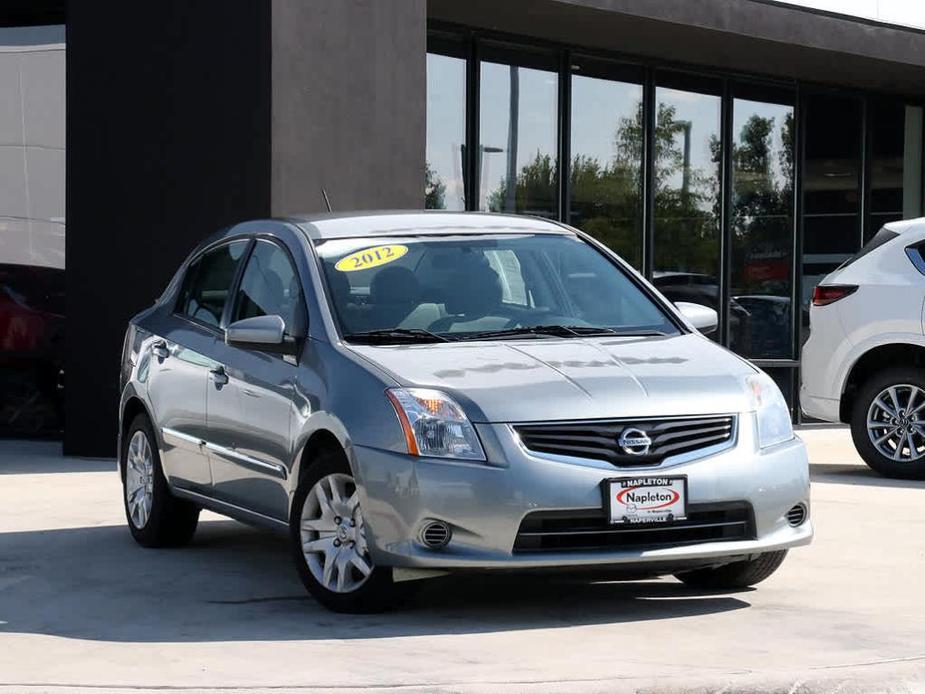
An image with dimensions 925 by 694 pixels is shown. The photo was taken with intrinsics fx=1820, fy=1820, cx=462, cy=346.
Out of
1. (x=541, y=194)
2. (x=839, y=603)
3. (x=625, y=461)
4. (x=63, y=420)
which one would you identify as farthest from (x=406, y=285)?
(x=541, y=194)

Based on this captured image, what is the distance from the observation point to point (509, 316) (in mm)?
7844

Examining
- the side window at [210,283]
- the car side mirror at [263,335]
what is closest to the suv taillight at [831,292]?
the side window at [210,283]

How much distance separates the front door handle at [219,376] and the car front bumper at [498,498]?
153 cm

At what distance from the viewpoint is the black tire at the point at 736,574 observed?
753 cm

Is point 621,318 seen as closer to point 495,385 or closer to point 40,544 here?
point 495,385

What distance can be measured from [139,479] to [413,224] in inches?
89.8

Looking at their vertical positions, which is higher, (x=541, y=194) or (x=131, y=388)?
(x=541, y=194)

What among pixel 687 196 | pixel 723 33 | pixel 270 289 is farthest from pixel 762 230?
pixel 270 289

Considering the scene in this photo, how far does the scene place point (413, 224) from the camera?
8.39 meters

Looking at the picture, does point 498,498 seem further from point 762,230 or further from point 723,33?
point 762,230

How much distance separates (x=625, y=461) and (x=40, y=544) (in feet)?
12.5

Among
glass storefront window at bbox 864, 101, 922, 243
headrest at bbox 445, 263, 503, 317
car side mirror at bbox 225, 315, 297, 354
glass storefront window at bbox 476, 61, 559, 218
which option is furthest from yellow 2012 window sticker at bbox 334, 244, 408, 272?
glass storefront window at bbox 864, 101, 922, 243

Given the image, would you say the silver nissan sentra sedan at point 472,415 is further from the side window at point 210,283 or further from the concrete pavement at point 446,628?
the concrete pavement at point 446,628

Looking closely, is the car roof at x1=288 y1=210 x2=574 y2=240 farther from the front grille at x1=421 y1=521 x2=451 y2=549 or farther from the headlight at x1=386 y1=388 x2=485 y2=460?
the front grille at x1=421 y1=521 x2=451 y2=549
